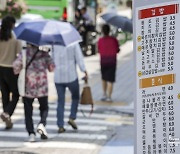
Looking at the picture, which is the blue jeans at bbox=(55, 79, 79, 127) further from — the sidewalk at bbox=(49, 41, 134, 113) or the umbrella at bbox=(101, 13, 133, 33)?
the umbrella at bbox=(101, 13, 133, 33)

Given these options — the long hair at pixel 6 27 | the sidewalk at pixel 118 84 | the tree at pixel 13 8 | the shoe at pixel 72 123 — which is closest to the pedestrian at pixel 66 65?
the shoe at pixel 72 123

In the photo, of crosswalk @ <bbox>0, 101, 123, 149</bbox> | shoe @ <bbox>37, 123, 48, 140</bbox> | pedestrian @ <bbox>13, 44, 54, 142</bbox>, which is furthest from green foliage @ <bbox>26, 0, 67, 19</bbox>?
pedestrian @ <bbox>13, 44, 54, 142</bbox>

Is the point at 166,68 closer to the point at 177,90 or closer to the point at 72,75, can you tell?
the point at 177,90

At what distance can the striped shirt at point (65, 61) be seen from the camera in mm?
9695

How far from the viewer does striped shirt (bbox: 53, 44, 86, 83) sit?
970cm

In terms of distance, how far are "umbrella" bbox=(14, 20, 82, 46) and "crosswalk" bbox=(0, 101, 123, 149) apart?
153 cm

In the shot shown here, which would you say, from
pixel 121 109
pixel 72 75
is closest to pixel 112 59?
pixel 121 109

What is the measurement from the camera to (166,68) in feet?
18.8

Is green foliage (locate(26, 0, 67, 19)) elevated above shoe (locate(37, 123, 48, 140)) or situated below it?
above

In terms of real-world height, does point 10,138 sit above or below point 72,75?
below

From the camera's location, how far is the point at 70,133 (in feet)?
33.3

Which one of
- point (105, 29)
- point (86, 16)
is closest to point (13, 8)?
point (105, 29)

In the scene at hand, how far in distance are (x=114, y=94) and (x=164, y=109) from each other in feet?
26.7

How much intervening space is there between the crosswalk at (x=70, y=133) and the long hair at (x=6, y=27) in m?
1.53
